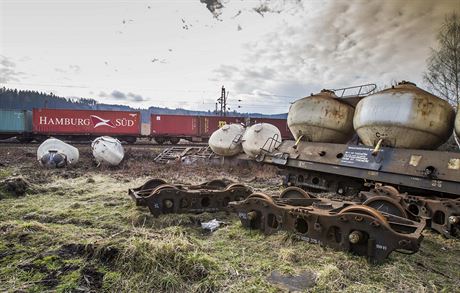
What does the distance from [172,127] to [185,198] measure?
75.6ft

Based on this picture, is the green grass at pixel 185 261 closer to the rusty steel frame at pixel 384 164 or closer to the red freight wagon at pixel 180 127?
the rusty steel frame at pixel 384 164

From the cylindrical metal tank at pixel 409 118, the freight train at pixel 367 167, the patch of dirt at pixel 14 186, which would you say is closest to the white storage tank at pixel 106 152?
the patch of dirt at pixel 14 186

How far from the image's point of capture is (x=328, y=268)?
117 inches

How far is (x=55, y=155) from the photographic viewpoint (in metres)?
11.6

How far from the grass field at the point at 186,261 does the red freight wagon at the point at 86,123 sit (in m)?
22.2

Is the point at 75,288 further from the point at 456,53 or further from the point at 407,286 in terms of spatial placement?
the point at 456,53

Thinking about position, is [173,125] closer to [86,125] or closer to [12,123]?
[86,125]

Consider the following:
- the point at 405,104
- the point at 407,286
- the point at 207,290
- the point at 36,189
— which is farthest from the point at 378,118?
the point at 36,189

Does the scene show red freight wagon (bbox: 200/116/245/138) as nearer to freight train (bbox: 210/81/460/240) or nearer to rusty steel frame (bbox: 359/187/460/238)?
freight train (bbox: 210/81/460/240)

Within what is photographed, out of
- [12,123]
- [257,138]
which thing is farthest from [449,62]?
[12,123]

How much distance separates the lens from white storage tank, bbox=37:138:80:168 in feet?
37.7

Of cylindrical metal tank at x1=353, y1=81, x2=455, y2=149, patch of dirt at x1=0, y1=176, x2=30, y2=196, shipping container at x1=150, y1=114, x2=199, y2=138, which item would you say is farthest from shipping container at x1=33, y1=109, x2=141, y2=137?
cylindrical metal tank at x1=353, y1=81, x2=455, y2=149

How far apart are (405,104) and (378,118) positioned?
1.76 feet

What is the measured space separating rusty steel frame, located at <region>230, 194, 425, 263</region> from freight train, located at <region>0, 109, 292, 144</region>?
20.9m
